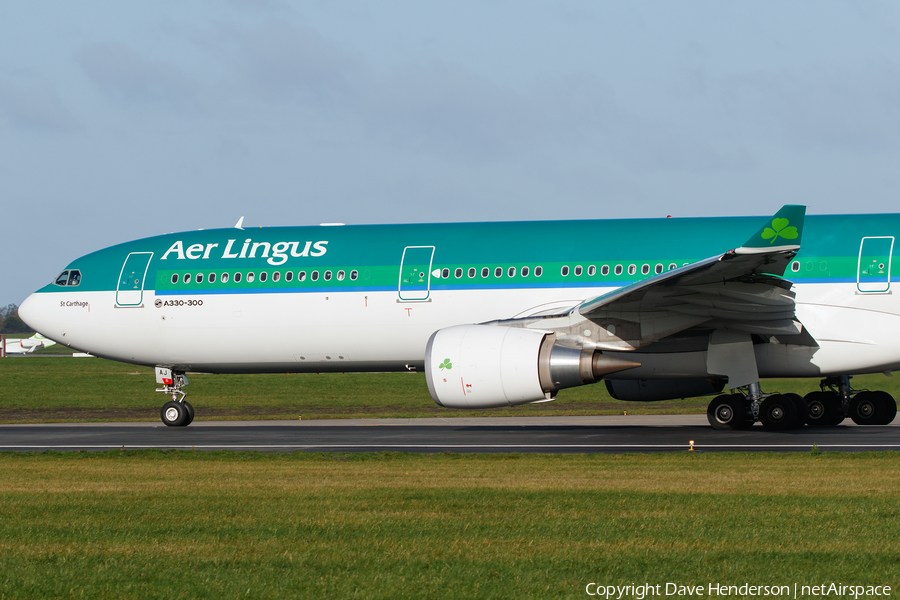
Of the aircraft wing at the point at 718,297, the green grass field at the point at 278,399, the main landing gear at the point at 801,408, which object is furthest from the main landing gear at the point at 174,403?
the main landing gear at the point at 801,408

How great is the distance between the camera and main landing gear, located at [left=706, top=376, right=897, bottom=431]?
1717cm

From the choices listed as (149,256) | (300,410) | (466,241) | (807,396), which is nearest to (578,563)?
(466,241)

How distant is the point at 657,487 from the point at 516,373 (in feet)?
19.4

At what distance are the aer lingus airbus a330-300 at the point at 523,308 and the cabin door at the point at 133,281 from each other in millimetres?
30

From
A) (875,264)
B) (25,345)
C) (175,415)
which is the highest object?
(875,264)

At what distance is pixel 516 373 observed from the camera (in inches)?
607

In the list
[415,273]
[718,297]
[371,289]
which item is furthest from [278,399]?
[718,297]

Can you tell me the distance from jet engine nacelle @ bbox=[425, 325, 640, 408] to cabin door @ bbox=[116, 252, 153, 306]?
764cm

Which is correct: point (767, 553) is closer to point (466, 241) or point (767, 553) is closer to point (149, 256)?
point (466, 241)

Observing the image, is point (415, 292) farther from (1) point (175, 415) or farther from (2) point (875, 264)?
(2) point (875, 264)

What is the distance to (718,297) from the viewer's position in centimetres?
1554

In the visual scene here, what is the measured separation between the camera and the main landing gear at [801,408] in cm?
1717

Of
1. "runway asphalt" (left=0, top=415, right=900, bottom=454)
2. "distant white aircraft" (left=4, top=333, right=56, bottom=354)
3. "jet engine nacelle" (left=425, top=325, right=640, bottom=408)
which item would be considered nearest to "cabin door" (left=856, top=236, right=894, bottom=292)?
"runway asphalt" (left=0, top=415, right=900, bottom=454)

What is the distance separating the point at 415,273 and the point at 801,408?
7.54 meters
